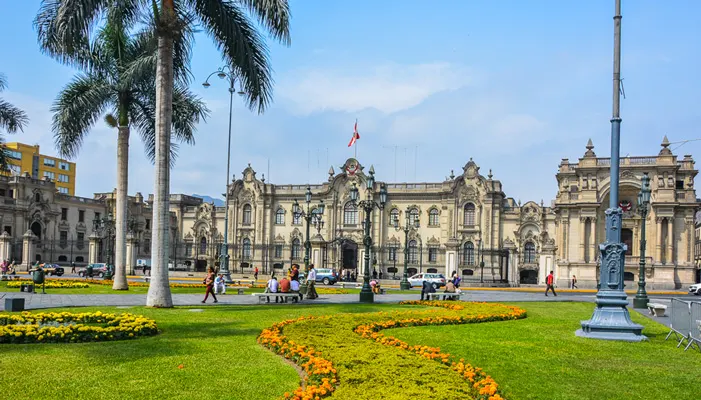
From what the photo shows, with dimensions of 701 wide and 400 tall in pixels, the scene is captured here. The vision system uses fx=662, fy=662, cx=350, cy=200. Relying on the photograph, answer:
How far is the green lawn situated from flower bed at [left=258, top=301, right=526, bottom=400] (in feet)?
1.00

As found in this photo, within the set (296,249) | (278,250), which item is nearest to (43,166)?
(278,250)

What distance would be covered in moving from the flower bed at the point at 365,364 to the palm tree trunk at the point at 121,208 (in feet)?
44.4

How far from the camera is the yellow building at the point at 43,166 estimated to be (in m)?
88.6

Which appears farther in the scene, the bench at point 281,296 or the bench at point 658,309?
the bench at point 281,296

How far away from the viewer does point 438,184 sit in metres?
66.9

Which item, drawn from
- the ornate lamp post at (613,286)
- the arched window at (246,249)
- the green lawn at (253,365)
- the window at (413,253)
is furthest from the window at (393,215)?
the ornate lamp post at (613,286)

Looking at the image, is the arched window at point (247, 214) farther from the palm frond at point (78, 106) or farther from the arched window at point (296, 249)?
the palm frond at point (78, 106)

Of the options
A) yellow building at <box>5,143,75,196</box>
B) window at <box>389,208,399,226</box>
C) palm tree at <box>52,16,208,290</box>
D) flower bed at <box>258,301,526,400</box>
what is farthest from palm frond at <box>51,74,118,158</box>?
yellow building at <box>5,143,75,196</box>

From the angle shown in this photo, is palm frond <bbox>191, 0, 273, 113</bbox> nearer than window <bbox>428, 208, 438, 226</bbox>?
Yes

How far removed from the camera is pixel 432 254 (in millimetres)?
66375

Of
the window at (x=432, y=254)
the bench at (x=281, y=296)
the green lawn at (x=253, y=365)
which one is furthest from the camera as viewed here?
the window at (x=432, y=254)

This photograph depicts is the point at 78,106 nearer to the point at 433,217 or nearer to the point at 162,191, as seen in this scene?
the point at 162,191

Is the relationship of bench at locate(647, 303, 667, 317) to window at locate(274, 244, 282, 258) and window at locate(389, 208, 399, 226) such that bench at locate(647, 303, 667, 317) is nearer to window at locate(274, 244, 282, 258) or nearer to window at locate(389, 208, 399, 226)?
window at locate(389, 208, 399, 226)

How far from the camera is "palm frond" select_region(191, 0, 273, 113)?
64.4 ft
